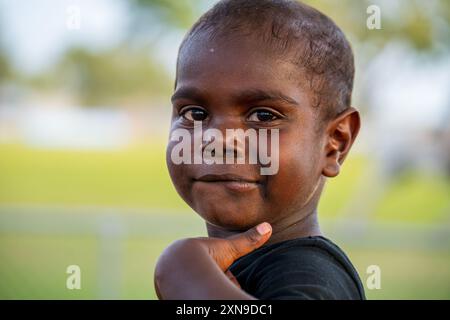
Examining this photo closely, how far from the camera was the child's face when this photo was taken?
1.15 meters

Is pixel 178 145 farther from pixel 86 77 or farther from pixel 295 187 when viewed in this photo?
pixel 86 77

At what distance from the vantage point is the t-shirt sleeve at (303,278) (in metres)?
1.01

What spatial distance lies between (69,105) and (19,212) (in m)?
8.91

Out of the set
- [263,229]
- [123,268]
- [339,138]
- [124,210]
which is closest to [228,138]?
[263,229]

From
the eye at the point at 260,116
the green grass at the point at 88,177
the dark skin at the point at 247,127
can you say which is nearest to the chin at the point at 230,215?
the dark skin at the point at 247,127

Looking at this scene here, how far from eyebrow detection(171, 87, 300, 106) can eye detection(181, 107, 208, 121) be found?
0.03 metres

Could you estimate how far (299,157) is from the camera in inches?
46.9

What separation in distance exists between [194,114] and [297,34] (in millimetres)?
222

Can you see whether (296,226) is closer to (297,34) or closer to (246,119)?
(246,119)

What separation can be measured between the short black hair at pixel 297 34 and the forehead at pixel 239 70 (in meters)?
0.02

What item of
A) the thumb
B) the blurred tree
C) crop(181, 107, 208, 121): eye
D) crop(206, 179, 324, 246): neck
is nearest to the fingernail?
the thumb

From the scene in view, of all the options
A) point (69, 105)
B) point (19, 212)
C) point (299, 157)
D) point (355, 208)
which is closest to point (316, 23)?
point (299, 157)

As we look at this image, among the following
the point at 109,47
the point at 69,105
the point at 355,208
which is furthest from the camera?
the point at 69,105
